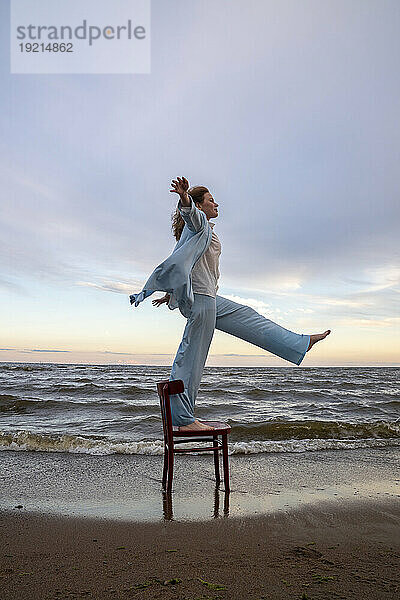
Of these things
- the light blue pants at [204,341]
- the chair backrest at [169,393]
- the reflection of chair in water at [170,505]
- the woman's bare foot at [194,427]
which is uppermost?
the light blue pants at [204,341]

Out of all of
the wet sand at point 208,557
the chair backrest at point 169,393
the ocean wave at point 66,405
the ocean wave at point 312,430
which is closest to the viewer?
the wet sand at point 208,557

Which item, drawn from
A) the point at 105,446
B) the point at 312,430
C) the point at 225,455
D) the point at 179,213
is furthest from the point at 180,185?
the point at 312,430

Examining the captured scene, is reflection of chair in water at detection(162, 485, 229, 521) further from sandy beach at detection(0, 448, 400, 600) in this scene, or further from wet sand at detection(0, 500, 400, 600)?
wet sand at detection(0, 500, 400, 600)

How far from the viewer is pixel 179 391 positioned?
3.76 m

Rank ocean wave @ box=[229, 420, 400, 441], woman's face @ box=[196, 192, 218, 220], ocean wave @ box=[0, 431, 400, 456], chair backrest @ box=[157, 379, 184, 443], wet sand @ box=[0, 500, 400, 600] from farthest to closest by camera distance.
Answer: ocean wave @ box=[229, 420, 400, 441] → ocean wave @ box=[0, 431, 400, 456] → woman's face @ box=[196, 192, 218, 220] → chair backrest @ box=[157, 379, 184, 443] → wet sand @ box=[0, 500, 400, 600]

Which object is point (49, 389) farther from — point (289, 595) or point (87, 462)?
point (289, 595)

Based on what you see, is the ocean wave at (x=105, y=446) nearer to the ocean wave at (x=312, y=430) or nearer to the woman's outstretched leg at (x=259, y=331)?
the ocean wave at (x=312, y=430)

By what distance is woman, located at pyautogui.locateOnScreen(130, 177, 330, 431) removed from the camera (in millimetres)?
3629

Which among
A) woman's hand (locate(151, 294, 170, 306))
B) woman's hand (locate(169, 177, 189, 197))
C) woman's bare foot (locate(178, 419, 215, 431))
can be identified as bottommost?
woman's bare foot (locate(178, 419, 215, 431))

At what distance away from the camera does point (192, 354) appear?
3.89 meters

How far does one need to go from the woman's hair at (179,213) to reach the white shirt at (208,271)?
32 centimetres

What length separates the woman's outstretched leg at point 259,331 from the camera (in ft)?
12.7

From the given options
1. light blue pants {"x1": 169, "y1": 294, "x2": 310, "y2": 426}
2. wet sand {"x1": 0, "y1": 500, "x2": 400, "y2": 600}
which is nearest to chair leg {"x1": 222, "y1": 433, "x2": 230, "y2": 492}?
light blue pants {"x1": 169, "y1": 294, "x2": 310, "y2": 426}

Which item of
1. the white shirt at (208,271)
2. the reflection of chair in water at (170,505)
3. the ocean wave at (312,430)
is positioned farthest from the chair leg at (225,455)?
the ocean wave at (312,430)
